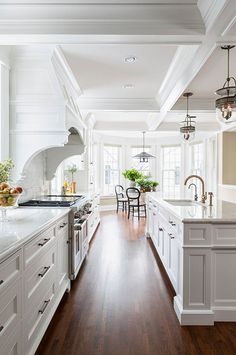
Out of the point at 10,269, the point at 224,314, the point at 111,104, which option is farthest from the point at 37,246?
the point at 111,104

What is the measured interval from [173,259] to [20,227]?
1.68 meters

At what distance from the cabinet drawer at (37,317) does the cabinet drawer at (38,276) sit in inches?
3.2

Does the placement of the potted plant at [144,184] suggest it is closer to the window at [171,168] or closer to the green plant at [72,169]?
the window at [171,168]

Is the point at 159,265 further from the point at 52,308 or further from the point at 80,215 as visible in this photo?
the point at 52,308

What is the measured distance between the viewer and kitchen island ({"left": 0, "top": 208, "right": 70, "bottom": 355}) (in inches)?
55.7

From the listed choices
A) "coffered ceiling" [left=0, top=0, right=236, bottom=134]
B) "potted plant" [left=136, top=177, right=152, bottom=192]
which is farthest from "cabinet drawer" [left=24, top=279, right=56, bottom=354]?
"potted plant" [left=136, top=177, right=152, bottom=192]

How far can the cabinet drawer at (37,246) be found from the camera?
1711 millimetres

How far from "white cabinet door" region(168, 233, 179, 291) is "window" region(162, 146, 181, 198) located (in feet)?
23.6

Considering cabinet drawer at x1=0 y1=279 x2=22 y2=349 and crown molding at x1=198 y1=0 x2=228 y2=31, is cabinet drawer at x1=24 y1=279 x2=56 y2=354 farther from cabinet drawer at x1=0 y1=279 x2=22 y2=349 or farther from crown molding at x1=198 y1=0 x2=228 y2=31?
crown molding at x1=198 y1=0 x2=228 y2=31

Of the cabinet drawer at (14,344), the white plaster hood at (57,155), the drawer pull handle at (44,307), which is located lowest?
the drawer pull handle at (44,307)

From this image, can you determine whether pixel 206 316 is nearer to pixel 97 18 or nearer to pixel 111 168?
pixel 97 18

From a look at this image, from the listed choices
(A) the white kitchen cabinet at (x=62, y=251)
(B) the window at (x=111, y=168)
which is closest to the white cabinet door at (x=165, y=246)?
(A) the white kitchen cabinet at (x=62, y=251)

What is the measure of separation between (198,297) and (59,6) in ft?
8.97

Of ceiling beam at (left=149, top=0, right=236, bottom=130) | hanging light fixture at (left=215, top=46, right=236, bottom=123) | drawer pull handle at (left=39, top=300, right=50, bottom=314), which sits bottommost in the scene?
drawer pull handle at (left=39, top=300, right=50, bottom=314)
